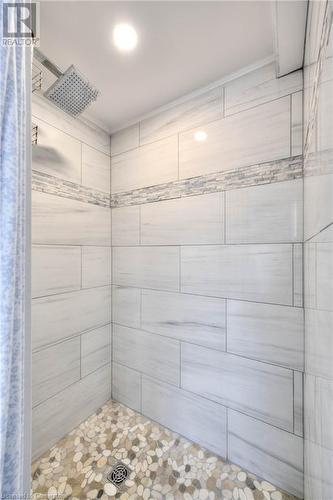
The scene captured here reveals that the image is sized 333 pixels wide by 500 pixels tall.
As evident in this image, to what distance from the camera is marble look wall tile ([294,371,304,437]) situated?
0.98m

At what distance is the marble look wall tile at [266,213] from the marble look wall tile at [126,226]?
63cm

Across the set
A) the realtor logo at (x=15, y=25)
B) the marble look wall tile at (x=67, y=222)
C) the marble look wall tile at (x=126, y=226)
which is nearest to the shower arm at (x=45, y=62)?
the realtor logo at (x=15, y=25)

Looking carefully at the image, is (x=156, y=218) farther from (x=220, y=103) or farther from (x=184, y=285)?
(x=220, y=103)

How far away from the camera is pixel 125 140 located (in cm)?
158

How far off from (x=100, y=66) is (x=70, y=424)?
2.03 m

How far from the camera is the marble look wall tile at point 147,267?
53.2 inches

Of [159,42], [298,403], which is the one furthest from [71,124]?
[298,403]

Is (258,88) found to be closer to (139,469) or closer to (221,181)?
(221,181)

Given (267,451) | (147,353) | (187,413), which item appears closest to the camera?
(267,451)

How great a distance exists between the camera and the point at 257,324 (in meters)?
1.08

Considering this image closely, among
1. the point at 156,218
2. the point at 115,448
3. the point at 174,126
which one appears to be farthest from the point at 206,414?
the point at 174,126

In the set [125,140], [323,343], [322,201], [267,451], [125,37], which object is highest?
[125,37]

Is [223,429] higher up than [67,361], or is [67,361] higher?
[67,361]

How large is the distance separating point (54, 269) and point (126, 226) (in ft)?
1.78
